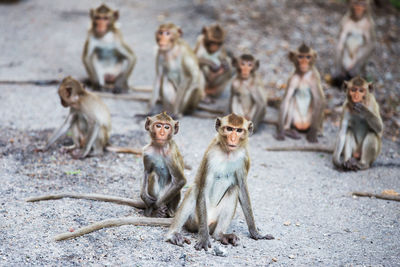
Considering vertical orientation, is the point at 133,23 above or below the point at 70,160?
above

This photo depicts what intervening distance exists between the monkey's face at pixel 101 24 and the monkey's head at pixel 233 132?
18.1 feet

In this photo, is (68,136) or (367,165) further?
(68,136)

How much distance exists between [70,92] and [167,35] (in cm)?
227

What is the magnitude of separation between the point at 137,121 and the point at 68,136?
4.24ft

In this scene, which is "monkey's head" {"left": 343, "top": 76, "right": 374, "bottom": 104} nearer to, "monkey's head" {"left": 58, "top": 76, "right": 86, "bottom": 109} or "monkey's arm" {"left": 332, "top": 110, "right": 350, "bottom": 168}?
"monkey's arm" {"left": 332, "top": 110, "right": 350, "bottom": 168}

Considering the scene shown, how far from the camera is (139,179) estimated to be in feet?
23.6

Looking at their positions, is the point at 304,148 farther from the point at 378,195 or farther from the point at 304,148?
the point at 378,195

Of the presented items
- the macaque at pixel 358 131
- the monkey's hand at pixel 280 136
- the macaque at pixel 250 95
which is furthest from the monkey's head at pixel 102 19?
the macaque at pixel 358 131

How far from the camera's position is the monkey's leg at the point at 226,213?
18.2 feet

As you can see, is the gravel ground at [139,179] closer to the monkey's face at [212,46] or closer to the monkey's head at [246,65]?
the monkey's head at [246,65]

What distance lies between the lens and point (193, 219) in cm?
562

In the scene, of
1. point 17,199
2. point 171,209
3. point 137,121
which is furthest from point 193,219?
point 137,121

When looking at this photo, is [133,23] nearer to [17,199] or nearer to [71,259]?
[17,199]

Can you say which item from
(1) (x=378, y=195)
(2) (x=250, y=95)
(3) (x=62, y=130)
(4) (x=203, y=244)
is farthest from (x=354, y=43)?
(4) (x=203, y=244)
